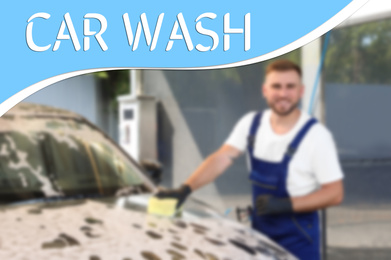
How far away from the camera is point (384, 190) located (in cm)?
405

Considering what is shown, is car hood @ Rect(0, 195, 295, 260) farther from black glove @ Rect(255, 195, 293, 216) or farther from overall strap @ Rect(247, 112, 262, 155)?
overall strap @ Rect(247, 112, 262, 155)

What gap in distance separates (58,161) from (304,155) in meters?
1.35

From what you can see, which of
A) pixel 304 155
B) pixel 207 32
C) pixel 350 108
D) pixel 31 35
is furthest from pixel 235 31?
pixel 350 108

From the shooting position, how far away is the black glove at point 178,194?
9.73 ft

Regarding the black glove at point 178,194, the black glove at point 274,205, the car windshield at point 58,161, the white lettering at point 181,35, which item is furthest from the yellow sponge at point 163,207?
the white lettering at point 181,35

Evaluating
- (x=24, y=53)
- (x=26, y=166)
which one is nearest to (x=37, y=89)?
(x=24, y=53)

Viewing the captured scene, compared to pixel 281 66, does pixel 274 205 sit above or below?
below

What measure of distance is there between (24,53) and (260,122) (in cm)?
125

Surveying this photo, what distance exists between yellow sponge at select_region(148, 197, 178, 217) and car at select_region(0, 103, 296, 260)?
0.17 ft

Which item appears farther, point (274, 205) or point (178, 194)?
point (178, 194)

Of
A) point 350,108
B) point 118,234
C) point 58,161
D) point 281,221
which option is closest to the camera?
point 118,234

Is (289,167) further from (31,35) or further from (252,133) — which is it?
(31,35)

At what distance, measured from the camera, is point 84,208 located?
270 cm

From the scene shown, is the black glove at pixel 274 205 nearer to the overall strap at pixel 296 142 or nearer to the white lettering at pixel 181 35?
the overall strap at pixel 296 142
